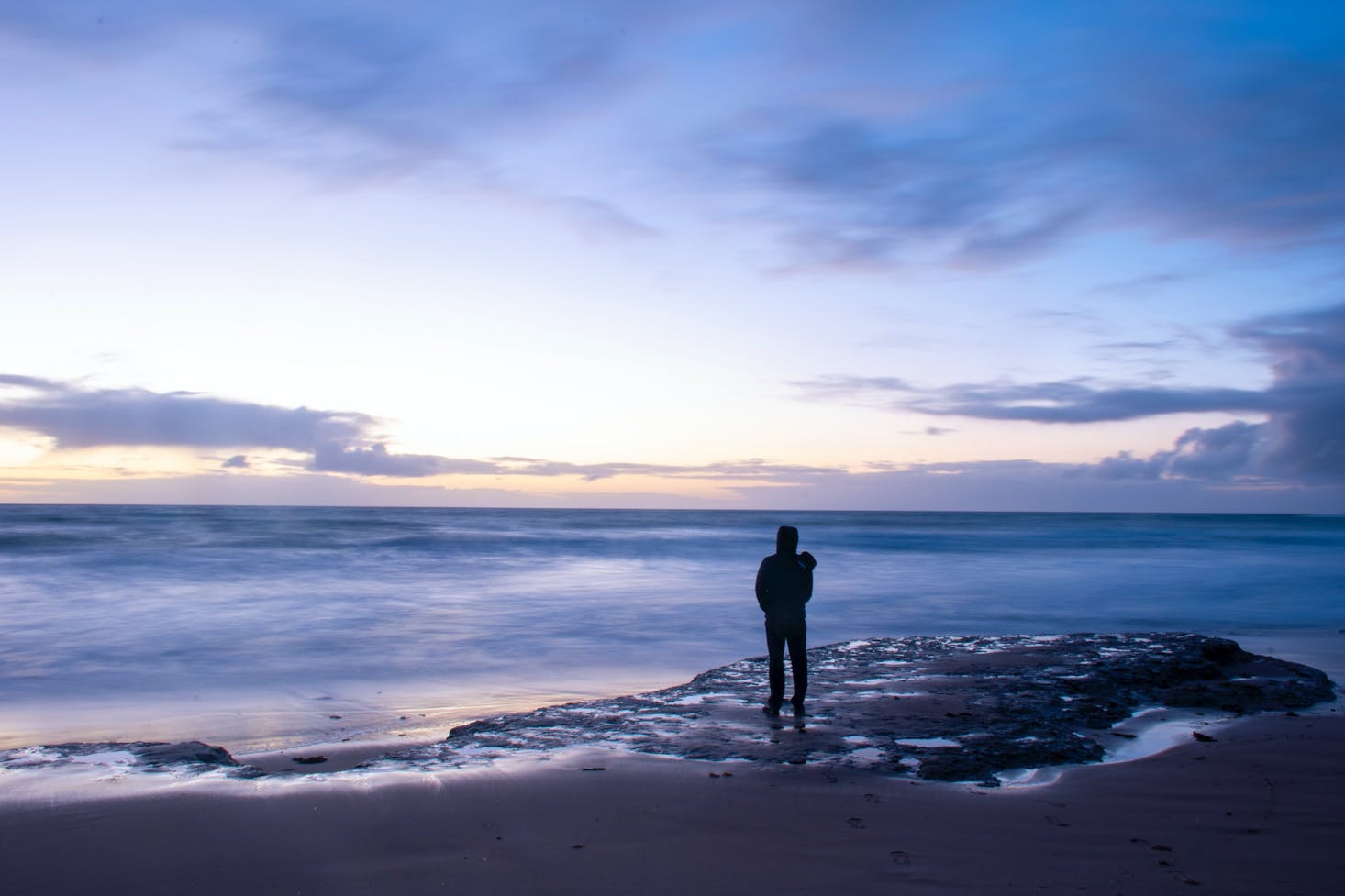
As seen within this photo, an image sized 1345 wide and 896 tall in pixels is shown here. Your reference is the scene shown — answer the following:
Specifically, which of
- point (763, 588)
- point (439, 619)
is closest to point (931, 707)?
point (763, 588)

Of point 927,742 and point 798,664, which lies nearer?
point 927,742

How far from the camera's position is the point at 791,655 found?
703 cm

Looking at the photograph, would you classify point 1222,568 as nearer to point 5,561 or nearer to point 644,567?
point 644,567

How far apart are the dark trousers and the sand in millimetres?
1535

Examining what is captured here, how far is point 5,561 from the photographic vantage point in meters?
30.8

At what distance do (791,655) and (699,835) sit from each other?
9.36 feet

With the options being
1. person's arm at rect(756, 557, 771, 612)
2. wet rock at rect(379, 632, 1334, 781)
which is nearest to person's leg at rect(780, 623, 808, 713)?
wet rock at rect(379, 632, 1334, 781)

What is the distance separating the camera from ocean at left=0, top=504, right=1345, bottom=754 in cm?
869

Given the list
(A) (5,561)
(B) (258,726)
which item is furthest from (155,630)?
(A) (5,561)

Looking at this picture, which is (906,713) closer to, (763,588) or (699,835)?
(763,588)

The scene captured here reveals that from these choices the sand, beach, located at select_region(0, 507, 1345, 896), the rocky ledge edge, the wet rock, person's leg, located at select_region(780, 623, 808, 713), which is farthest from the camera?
person's leg, located at select_region(780, 623, 808, 713)

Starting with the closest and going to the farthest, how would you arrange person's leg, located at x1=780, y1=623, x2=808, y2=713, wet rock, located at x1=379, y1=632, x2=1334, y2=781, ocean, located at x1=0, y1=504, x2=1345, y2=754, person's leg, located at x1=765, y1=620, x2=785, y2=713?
wet rock, located at x1=379, y1=632, x2=1334, y2=781 → person's leg, located at x1=765, y1=620, x2=785, y2=713 → person's leg, located at x1=780, y1=623, x2=808, y2=713 → ocean, located at x1=0, y1=504, x2=1345, y2=754

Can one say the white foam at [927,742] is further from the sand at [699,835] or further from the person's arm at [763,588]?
the person's arm at [763,588]

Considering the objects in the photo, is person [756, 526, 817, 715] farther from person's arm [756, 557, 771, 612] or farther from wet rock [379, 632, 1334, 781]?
wet rock [379, 632, 1334, 781]
